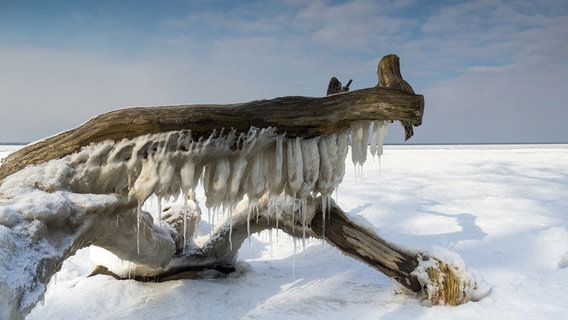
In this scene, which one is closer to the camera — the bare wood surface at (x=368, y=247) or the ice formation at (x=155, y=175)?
the ice formation at (x=155, y=175)

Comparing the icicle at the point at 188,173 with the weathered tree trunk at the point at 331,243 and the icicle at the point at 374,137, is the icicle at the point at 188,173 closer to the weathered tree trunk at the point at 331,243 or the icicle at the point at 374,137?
the weathered tree trunk at the point at 331,243

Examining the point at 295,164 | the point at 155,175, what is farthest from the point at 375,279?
the point at 155,175

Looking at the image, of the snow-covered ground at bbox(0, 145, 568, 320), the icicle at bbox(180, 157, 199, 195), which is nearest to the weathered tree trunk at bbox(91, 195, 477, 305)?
the snow-covered ground at bbox(0, 145, 568, 320)

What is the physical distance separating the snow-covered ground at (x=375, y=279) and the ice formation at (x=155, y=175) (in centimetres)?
51

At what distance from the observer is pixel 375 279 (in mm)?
4121

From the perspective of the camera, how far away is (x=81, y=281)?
405 centimetres

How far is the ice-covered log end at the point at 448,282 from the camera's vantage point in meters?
3.37

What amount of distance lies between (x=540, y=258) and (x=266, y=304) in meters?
2.63

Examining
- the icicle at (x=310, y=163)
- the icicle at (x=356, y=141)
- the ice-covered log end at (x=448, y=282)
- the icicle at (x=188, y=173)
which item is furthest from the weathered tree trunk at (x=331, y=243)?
the icicle at (x=356, y=141)

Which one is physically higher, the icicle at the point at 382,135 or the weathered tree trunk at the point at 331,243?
the icicle at the point at 382,135

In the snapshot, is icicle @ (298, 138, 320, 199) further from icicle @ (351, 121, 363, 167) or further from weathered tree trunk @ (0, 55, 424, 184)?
icicle @ (351, 121, 363, 167)

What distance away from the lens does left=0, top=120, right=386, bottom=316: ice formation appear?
2518mm

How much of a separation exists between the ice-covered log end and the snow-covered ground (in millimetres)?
80

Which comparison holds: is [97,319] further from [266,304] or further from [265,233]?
[265,233]
